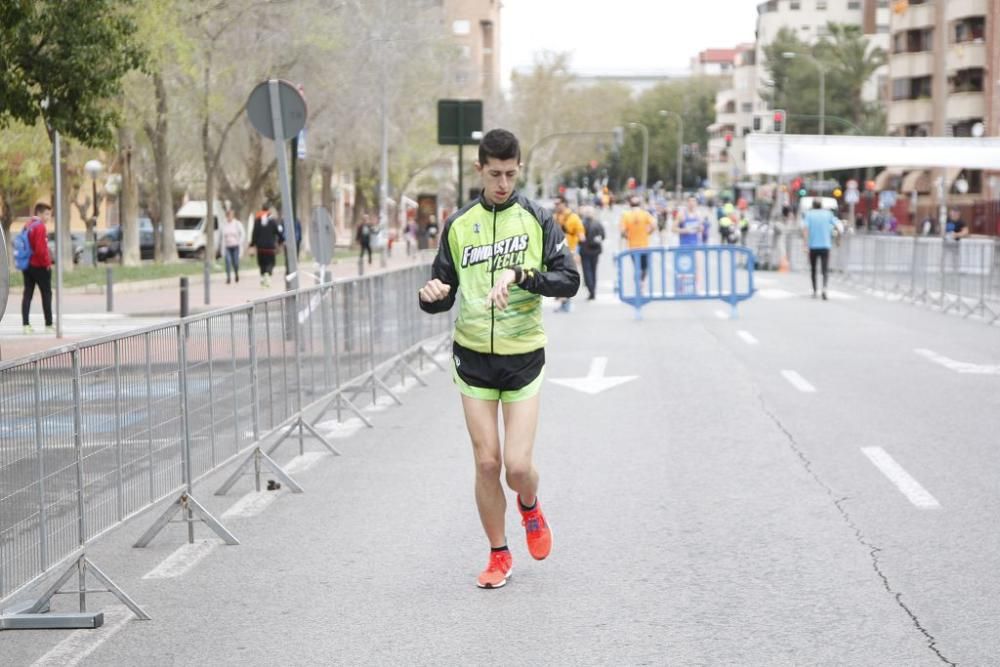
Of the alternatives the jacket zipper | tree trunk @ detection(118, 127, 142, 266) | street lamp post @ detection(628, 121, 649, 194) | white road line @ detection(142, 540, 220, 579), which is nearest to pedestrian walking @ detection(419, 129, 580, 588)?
the jacket zipper

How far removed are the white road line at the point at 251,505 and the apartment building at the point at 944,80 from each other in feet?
208

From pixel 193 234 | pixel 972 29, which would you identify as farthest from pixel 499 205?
pixel 972 29

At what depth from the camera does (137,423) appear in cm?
739

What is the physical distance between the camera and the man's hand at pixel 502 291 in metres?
6.46

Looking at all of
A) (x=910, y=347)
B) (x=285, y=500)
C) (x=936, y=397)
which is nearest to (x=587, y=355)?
(x=910, y=347)

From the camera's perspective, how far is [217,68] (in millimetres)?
39656

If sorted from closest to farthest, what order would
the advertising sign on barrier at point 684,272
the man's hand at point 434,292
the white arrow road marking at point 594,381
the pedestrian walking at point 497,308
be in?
the man's hand at point 434,292
the pedestrian walking at point 497,308
the white arrow road marking at point 594,381
the advertising sign on barrier at point 684,272

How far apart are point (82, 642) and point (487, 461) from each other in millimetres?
1784

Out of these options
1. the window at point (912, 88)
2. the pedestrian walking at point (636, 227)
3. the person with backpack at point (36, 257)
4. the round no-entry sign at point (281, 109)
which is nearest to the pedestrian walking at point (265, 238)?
the pedestrian walking at point (636, 227)

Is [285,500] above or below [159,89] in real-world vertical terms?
below

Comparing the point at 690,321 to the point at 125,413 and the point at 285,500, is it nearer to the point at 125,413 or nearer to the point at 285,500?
the point at 285,500

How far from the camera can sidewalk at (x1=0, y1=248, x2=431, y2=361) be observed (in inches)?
882

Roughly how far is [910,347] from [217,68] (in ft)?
79.1

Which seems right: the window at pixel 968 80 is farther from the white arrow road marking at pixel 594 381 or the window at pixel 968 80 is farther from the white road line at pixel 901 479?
the white road line at pixel 901 479
